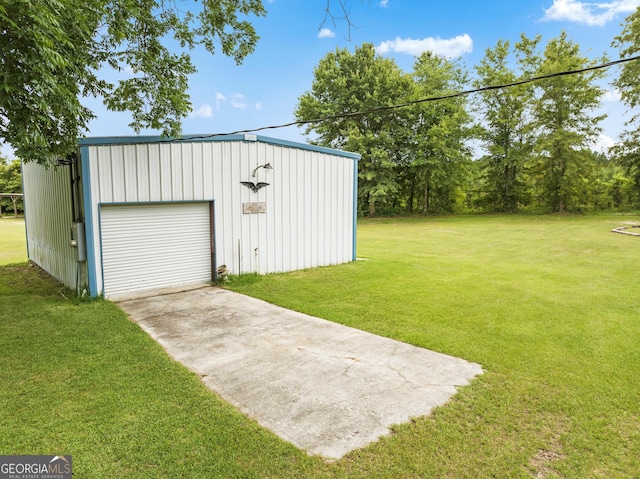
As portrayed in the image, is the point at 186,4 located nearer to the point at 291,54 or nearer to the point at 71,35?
the point at 291,54

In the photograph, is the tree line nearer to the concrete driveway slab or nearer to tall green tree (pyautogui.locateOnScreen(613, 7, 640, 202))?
tall green tree (pyautogui.locateOnScreen(613, 7, 640, 202))

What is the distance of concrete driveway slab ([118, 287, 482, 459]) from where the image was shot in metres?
2.77

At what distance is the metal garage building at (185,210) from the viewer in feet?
20.9

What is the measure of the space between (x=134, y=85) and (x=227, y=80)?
3.38 metres

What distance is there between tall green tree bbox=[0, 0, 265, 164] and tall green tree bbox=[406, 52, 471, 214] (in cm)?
2040

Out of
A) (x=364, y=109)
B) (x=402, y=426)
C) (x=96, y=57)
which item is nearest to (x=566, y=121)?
(x=364, y=109)

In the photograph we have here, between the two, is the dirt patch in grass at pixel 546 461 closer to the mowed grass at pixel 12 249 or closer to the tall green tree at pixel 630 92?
the mowed grass at pixel 12 249

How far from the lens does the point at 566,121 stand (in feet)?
83.0

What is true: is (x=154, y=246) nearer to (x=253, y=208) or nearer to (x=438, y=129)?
(x=253, y=208)

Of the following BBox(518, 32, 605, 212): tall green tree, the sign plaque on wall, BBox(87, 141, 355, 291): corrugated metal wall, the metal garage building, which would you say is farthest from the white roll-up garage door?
BBox(518, 32, 605, 212): tall green tree

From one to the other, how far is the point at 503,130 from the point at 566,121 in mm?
3921

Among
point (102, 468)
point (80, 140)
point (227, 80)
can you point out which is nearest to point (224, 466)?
point (102, 468)

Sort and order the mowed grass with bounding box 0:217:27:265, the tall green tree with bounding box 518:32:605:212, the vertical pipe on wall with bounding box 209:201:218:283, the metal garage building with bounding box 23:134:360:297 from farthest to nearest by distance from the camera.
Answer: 1. the tall green tree with bounding box 518:32:605:212
2. the mowed grass with bounding box 0:217:27:265
3. the vertical pipe on wall with bounding box 209:201:218:283
4. the metal garage building with bounding box 23:134:360:297

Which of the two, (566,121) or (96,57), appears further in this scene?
(566,121)
